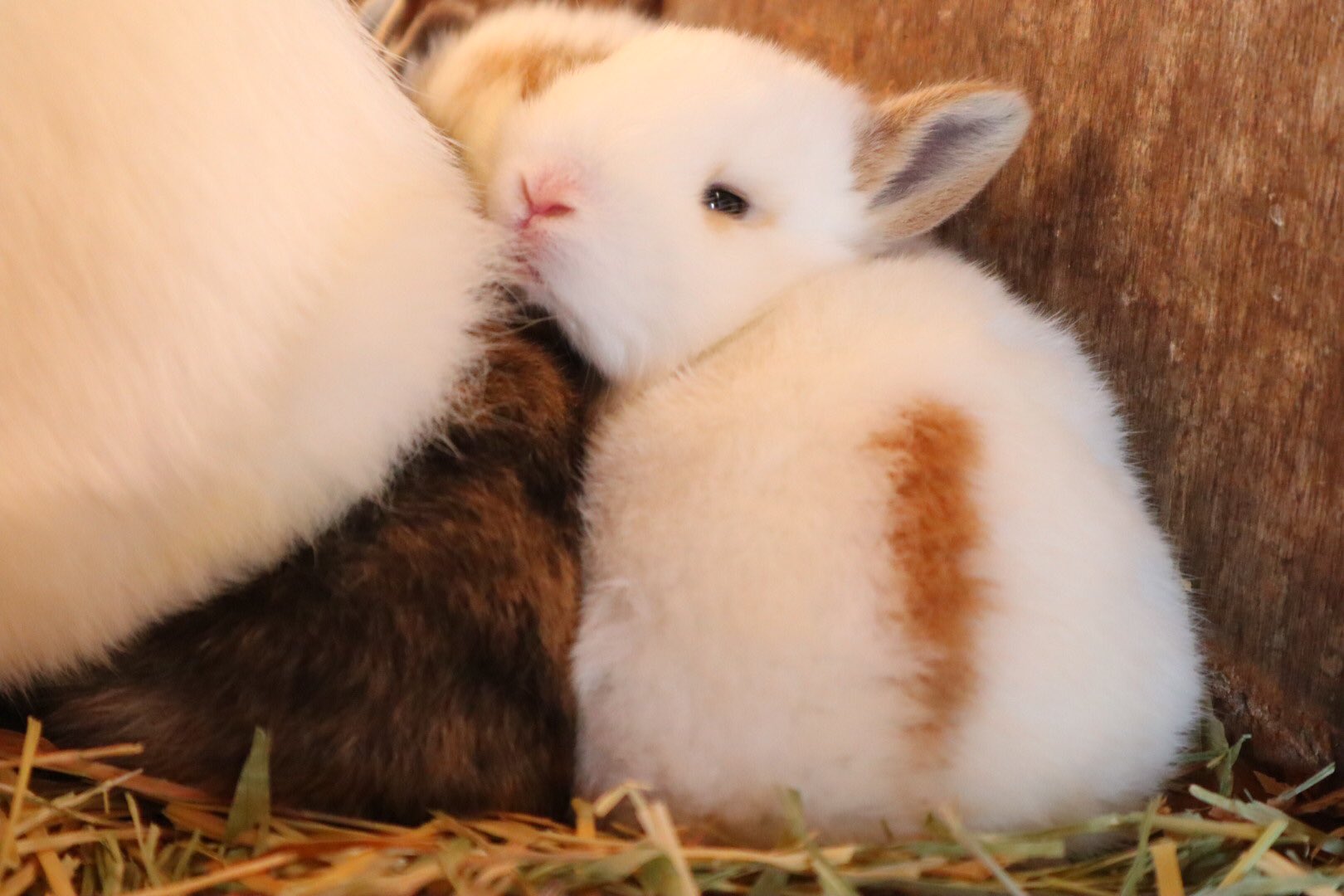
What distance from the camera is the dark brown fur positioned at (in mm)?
1177

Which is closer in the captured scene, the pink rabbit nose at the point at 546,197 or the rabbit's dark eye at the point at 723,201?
the pink rabbit nose at the point at 546,197

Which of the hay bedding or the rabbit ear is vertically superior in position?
the rabbit ear

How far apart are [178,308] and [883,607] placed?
80 cm

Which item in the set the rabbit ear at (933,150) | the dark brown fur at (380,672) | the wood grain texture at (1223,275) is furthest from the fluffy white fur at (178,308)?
the wood grain texture at (1223,275)

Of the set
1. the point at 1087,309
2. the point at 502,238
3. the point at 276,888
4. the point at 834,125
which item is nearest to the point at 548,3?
the point at 834,125

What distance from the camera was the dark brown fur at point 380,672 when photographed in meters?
1.18

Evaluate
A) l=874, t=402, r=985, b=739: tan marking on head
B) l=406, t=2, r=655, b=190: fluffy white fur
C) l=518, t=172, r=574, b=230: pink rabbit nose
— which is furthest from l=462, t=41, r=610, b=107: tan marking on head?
l=874, t=402, r=985, b=739: tan marking on head

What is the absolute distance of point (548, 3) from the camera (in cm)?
199

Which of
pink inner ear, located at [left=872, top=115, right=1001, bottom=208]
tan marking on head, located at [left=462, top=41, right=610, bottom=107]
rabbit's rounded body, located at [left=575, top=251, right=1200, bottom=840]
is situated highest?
pink inner ear, located at [left=872, top=115, right=1001, bottom=208]

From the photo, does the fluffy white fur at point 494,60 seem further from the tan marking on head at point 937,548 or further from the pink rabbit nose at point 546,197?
the tan marking on head at point 937,548

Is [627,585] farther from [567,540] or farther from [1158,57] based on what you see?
[1158,57]

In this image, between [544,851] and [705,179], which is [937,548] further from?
[705,179]

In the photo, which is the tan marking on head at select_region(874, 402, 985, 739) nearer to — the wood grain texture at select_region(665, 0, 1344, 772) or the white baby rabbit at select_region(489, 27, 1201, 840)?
the white baby rabbit at select_region(489, 27, 1201, 840)

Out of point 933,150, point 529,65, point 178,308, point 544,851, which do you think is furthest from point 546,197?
point 544,851
